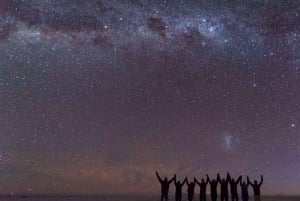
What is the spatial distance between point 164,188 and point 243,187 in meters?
5.05

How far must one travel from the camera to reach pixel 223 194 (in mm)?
25062

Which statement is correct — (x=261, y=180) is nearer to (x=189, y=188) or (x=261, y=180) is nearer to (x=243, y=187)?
(x=243, y=187)

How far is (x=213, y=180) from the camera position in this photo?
25141mm

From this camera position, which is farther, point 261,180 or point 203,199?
point 203,199

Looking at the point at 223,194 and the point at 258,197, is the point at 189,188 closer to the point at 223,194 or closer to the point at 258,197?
the point at 223,194

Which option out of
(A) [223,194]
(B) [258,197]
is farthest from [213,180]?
(B) [258,197]

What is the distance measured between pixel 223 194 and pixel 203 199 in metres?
1.51

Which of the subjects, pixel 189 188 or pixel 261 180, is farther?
pixel 189 188

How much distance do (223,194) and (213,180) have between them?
1074 millimetres

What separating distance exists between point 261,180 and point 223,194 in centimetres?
263

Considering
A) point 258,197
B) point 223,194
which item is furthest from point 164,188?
point 258,197

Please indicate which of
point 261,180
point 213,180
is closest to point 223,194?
point 213,180

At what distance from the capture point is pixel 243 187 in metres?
25.3

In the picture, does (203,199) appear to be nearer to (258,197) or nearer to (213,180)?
(213,180)
